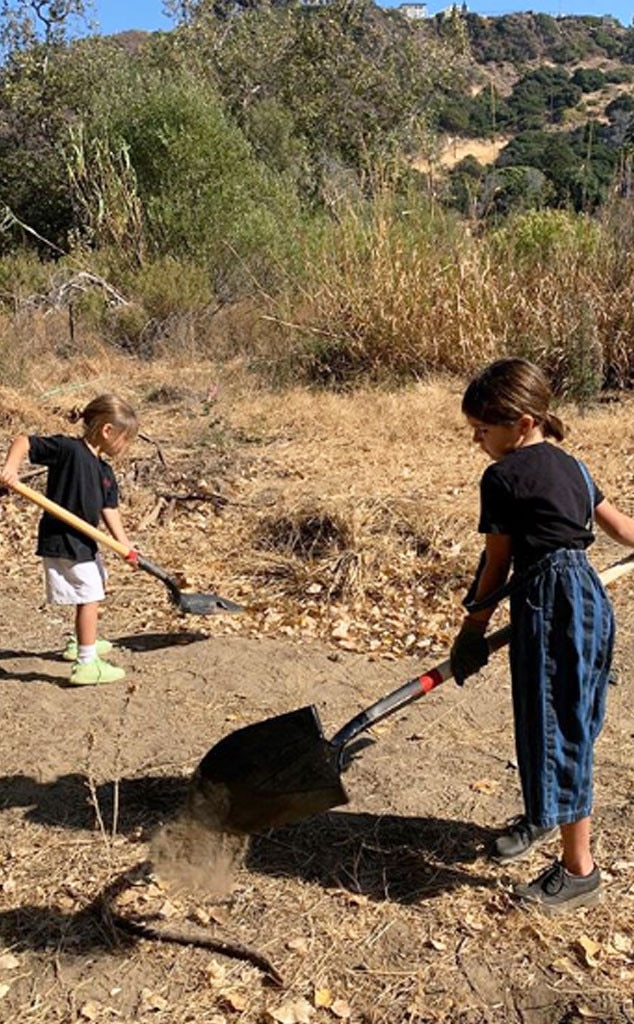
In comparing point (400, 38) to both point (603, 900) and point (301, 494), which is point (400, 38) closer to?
point (301, 494)

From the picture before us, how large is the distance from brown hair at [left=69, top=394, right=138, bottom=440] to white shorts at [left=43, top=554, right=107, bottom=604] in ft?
1.80

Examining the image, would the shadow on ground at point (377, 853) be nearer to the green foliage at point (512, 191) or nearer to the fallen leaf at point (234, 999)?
the fallen leaf at point (234, 999)

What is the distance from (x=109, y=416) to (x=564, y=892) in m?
2.50

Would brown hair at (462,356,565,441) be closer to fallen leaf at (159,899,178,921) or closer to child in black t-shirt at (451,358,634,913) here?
child in black t-shirt at (451,358,634,913)

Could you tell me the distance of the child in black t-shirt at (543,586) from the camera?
259 cm

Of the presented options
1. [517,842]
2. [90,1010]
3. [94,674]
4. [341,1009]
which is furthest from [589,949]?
[94,674]

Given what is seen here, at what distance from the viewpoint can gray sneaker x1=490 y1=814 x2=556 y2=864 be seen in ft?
10.2

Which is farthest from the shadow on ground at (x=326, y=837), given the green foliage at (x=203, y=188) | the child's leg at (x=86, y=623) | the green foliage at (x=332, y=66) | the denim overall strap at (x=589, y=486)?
the green foliage at (x=332, y=66)

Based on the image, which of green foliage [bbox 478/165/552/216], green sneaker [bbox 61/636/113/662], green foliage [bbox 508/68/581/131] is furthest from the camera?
green foliage [bbox 508/68/581/131]

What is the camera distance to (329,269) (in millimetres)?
9742

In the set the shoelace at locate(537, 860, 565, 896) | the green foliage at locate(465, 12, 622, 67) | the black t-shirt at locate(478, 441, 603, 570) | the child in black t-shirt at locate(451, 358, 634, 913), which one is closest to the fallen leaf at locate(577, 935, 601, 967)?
the shoelace at locate(537, 860, 565, 896)

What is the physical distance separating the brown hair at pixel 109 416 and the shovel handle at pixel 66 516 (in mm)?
342

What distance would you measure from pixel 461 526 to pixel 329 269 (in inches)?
182

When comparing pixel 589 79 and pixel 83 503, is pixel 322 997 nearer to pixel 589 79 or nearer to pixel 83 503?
pixel 83 503
